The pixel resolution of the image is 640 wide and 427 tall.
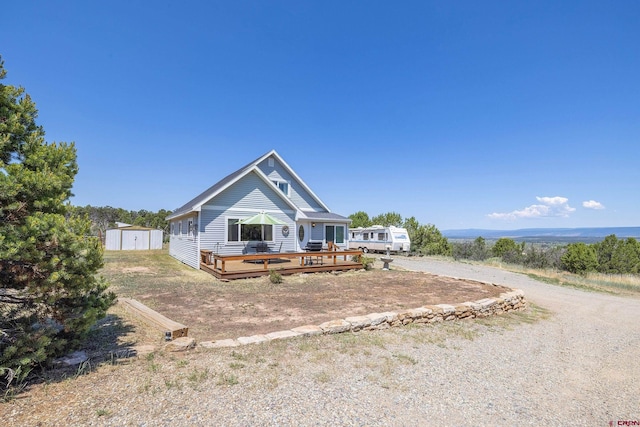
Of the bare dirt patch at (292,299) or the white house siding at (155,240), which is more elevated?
the white house siding at (155,240)

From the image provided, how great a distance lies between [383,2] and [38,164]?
558 inches

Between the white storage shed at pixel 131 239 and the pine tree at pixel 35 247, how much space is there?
81.0ft

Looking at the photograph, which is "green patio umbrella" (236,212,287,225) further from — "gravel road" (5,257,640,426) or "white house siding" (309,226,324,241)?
"gravel road" (5,257,640,426)

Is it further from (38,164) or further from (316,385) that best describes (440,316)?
(38,164)

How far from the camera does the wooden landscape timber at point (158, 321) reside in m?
4.98

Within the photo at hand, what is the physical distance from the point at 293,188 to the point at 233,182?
261 inches

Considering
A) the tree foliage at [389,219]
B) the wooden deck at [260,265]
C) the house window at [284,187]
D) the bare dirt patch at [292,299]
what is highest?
the house window at [284,187]

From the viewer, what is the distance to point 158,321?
557 centimetres

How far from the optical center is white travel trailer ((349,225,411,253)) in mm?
27453

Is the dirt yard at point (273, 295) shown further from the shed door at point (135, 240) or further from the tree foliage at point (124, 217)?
the tree foliage at point (124, 217)

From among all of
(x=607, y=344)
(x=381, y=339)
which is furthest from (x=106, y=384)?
(x=607, y=344)

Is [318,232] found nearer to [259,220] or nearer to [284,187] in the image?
[284,187]

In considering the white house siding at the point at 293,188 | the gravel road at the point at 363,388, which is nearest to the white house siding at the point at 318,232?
the white house siding at the point at 293,188

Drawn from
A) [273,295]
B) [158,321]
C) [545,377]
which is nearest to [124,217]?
[273,295]
